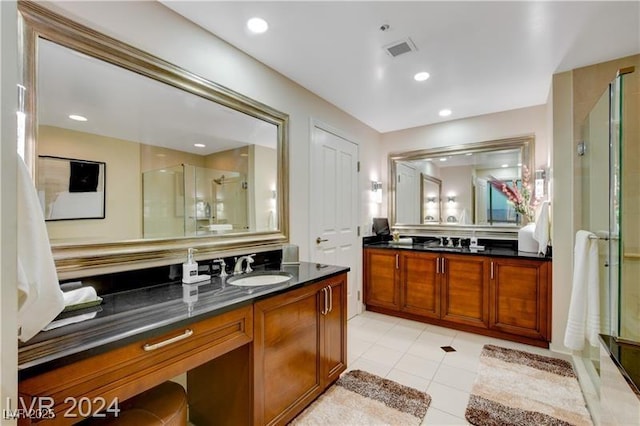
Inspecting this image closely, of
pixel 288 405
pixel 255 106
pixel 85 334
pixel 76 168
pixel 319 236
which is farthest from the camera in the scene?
pixel 319 236

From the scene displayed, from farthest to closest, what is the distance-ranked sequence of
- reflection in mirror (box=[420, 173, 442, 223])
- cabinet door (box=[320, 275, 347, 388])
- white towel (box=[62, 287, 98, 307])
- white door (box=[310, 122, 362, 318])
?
reflection in mirror (box=[420, 173, 442, 223]) < white door (box=[310, 122, 362, 318]) < cabinet door (box=[320, 275, 347, 388]) < white towel (box=[62, 287, 98, 307])

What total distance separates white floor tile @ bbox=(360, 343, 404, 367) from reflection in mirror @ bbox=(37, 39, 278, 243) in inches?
61.5

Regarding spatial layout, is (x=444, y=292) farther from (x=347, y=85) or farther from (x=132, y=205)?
(x=132, y=205)

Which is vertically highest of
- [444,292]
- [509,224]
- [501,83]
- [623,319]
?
[501,83]

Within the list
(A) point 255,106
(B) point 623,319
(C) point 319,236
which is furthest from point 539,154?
(A) point 255,106

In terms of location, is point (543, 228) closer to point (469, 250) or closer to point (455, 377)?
point (469, 250)

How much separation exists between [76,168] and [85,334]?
2.72 feet

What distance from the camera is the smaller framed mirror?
127 cm

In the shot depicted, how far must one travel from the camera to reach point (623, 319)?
175 centimetres

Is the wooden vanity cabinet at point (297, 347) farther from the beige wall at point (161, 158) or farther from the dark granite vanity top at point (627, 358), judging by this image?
the dark granite vanity top at point (627, 358)

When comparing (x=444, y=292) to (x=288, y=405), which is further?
(x=444, y=292)

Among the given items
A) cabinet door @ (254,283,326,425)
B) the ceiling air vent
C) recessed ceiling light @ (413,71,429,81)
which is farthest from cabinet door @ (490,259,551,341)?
the ceiling air vent

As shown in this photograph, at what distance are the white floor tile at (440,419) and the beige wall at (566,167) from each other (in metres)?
1.58

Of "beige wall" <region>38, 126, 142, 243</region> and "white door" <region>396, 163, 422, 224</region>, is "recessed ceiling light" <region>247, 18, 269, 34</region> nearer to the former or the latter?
"beige wall" <region>38, 126, 142, 243</region>
